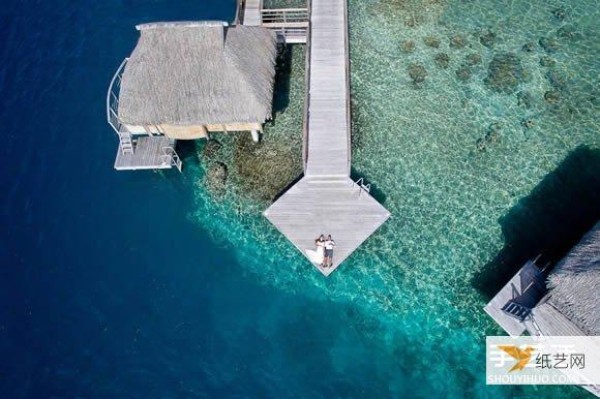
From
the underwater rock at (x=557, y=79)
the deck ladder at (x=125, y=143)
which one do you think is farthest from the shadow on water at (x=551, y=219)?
the deck ladder at (x=125, y=143)

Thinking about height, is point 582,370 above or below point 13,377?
above

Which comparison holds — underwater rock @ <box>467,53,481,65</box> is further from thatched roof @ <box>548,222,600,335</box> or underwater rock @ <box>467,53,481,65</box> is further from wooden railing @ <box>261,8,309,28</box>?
thatched roof @ <box>548,222,600,335</box>

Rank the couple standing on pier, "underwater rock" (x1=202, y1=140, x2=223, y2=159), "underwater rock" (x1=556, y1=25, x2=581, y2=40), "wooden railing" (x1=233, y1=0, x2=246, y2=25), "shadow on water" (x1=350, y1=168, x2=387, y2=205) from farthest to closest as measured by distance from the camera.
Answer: "underwater rock" (x1=556, y1=25, x2=581, y2=40), "wooden railing" (x1=233, y1=0, x2=246, y2=25), "underwater rock" (x1=202, y1=140, x2=223, y2=159), "shadow on water" (x1=350, y1=168, x2=387, y2=205), the couple standing on pier

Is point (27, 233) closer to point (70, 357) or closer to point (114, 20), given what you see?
point (70, 357)

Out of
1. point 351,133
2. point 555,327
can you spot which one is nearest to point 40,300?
point 351,133

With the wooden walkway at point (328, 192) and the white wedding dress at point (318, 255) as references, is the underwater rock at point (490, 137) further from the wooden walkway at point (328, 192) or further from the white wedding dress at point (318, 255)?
the white wedding dress at point (318, 255)

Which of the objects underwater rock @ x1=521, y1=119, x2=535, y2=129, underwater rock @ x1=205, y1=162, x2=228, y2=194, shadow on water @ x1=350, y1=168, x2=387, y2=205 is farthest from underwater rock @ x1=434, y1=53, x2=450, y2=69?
underwater rock @ x1=205, y1=162, x2=228, y2=194

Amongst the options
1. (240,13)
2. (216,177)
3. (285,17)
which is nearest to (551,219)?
(216,177)
